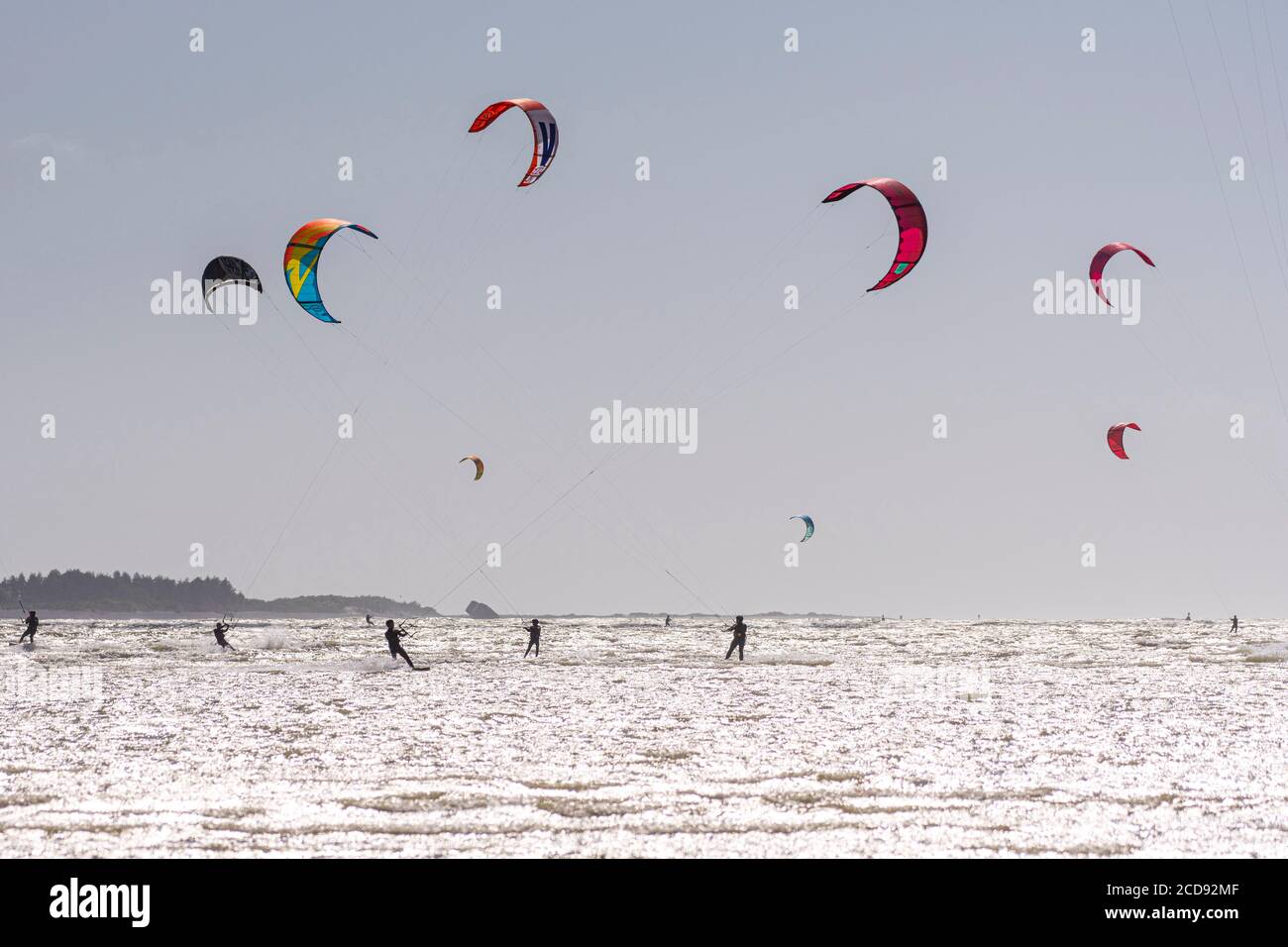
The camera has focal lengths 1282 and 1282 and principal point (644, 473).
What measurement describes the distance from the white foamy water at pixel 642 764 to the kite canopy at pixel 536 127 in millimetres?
10697

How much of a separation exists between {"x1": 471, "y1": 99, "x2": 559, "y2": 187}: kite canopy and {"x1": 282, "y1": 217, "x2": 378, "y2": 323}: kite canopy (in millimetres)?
3427

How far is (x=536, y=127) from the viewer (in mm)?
26594

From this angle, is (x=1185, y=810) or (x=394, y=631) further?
(x=394, y=631)

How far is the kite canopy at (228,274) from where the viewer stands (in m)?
27.2

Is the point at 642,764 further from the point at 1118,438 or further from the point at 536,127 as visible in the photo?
→ the point at 1118,438

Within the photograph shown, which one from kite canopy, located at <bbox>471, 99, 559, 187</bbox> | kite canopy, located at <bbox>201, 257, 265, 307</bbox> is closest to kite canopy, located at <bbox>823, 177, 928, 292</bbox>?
kite canopy, located at <bbox>471, 99, 559, 187</bbox>

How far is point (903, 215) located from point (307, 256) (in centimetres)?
1213

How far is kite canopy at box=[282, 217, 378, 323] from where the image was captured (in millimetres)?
26391

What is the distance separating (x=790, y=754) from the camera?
14.0 metres

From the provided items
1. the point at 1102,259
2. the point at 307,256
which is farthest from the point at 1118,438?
the point at 307,256

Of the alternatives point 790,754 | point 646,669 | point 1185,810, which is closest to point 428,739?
point 790,754
